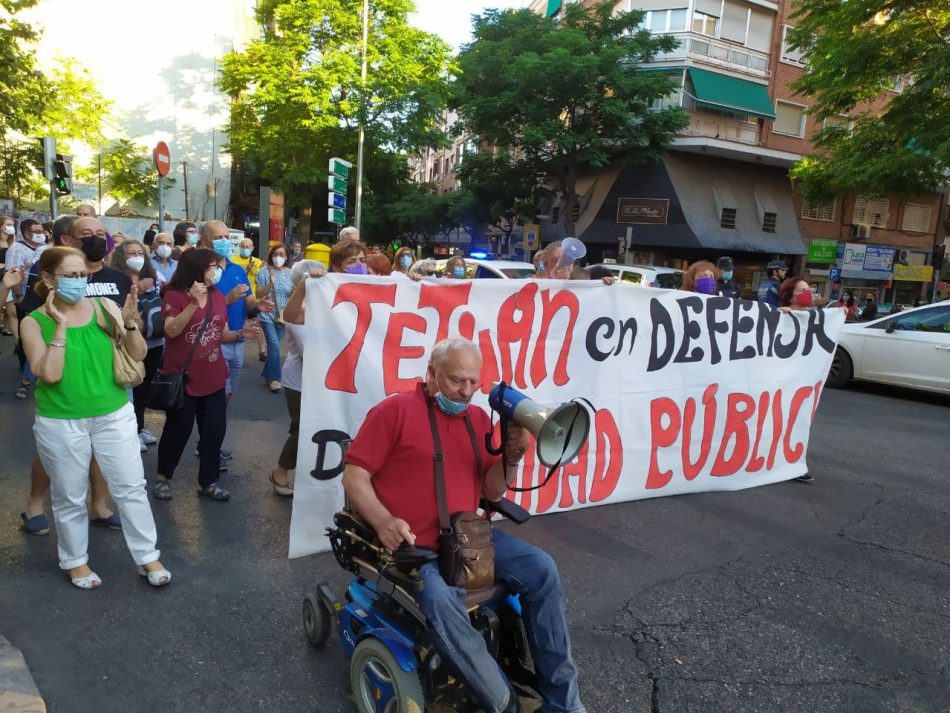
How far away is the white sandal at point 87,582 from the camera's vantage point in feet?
11.2

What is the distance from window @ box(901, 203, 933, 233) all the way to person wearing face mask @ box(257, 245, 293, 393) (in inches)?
1172

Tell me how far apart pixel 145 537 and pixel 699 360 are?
375 cm

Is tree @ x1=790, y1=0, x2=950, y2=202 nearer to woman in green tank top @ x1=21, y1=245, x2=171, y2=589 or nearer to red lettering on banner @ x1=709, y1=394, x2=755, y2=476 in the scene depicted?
red lettering on banner @ x1=709, y1=394, x2=755, y2=476

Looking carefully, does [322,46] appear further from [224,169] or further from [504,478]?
[504,478]

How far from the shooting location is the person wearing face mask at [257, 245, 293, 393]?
830 cm

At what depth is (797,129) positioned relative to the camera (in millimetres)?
27984

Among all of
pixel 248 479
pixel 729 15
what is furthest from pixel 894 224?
pixel 248 479

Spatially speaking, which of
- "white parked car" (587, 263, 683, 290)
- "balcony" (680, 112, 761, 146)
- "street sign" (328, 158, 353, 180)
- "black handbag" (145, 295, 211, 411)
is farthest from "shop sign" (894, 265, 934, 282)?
"black handbag" (145, 295, 211, 411)

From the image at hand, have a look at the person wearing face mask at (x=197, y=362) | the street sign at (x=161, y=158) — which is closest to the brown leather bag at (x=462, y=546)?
the person wearing face mask at (x=197, y=362)

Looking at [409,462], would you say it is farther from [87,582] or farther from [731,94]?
[731,94]

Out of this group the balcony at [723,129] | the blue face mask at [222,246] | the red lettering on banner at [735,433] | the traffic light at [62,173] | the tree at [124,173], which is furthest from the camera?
the tree at [124,173]

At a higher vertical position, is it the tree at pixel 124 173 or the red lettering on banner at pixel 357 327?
the tree at pixel 124 173

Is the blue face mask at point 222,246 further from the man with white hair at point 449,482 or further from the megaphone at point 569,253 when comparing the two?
the man with white hair at point 449,482

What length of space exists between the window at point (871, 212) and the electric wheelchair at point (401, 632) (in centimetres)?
3129
